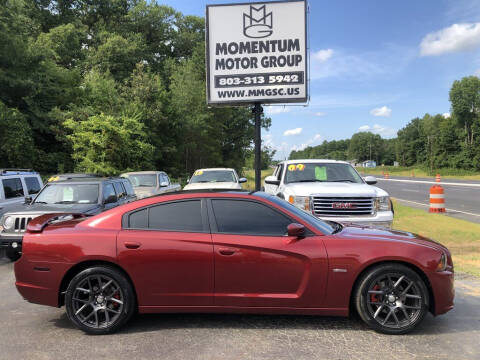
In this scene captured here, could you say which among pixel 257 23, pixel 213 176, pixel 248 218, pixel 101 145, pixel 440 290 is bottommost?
pixel 440 290

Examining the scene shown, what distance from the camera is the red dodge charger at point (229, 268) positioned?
3.85 metres

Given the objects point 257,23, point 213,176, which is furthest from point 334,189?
point 257,23

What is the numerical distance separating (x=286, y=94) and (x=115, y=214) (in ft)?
32.4

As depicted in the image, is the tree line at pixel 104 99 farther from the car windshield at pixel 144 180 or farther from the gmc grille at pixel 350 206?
the gmc grille at pixel 350 206

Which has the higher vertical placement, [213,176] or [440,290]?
[213,176]

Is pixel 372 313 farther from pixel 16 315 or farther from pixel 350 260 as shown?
pixel 16 315

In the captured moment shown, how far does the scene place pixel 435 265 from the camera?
152 inches

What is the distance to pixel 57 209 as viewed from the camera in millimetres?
7117

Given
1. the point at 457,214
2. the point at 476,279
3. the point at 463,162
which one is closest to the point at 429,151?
the point at 463,162

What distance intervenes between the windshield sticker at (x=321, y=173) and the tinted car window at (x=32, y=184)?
7382mm

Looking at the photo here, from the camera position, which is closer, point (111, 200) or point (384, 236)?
point (384, 236)

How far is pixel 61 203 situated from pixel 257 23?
8.77 metres

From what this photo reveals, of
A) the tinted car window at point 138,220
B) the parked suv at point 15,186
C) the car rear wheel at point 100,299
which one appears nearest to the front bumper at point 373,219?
the tinted car window at point 138,220

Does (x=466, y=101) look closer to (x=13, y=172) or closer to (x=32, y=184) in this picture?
(x=32, y=184)
